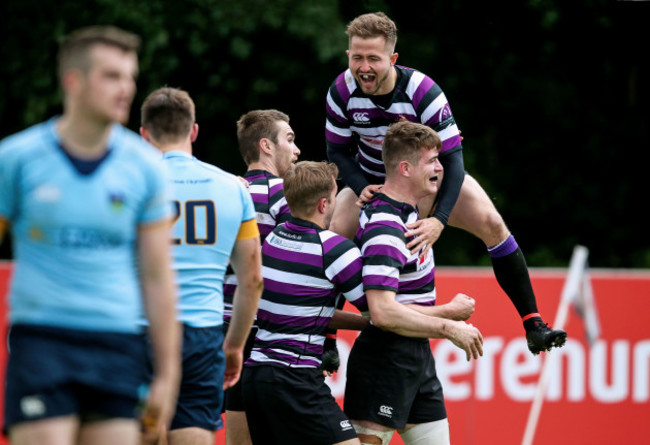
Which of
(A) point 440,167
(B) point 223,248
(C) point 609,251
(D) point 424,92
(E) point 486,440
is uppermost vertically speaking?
(D) point 424,92

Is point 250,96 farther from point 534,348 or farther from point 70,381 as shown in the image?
point 70,381

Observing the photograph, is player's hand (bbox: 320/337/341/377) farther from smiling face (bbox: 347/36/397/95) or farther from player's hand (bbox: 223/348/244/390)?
smiling face (bbox: 347/36/397/95)

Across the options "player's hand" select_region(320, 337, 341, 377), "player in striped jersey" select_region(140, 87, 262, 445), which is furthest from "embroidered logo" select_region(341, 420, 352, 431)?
"player in striped jersey" select_region(140, 87, 262, 445)

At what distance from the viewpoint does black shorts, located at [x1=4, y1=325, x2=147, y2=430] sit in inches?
114

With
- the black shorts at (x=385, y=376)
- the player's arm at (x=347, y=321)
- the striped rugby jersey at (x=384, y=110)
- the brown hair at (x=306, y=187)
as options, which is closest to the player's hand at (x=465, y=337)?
the black shorts at (x=385, y=376)

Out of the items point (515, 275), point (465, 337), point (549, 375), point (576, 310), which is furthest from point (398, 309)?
point (576, 310)

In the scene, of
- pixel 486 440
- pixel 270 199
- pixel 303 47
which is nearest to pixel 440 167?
pixel 270 199

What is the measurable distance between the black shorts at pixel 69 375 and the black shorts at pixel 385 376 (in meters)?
1.86

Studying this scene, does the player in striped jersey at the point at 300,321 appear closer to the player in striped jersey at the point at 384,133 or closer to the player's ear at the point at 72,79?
the player in striped jersey at the point at 384,133

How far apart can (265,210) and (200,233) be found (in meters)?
1.23

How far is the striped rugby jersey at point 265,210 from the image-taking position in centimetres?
542

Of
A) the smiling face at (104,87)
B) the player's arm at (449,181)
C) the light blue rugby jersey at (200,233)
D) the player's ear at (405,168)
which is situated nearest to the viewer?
the smiling face at (104,87)

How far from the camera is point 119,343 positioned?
3.05 metres

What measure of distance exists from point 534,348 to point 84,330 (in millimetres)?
3225
